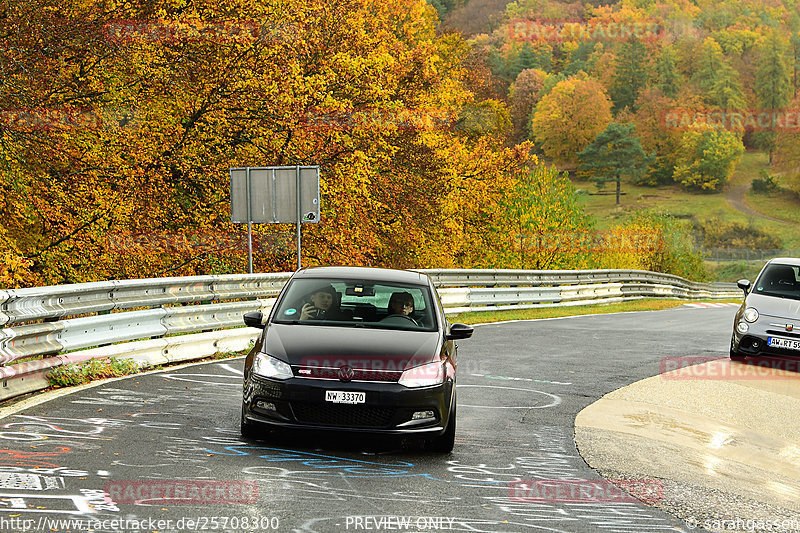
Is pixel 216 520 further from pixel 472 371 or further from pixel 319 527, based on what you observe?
pixel 472 371

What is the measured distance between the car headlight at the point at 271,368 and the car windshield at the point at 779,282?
400 inches

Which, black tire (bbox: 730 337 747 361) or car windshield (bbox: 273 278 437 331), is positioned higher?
car windshield (bbox: 273 278 437 331)

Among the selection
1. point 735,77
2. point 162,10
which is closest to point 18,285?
point 162,10

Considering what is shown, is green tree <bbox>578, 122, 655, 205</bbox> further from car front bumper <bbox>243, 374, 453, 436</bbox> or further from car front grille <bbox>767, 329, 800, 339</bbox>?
car front bumper <bbox>243, 374, 453, 436</bbox>

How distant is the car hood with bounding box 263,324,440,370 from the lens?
718cm

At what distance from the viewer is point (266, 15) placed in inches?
988

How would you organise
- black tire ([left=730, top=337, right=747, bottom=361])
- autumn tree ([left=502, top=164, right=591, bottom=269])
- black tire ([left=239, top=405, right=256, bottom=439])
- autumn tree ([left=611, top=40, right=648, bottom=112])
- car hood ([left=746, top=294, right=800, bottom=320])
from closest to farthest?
black tire ([left=239, top=405, right=256, bottom=439]) → car hood ([left=746, top=294, right=800, bottom=320]) → black tire ([left=730, top=337, right=747, bottom=361]) → autumn tree ([left=502, top=164, right=591, bottom=269]) → autumn tree ([left=611, top=40, right=648, bottom=112])

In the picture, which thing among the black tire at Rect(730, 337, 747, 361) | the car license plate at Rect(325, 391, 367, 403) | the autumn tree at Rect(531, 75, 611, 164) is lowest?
the black tire at Rect(730, 337, 747, 361)

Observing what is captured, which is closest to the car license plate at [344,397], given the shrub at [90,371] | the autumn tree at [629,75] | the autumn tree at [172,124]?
the shrub at [90,371]

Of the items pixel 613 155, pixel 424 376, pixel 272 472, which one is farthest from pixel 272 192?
pixel 613 155

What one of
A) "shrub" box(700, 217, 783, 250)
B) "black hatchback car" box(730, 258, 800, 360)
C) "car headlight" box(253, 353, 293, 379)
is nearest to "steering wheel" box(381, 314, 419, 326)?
"car headlight" box(253, 353, 293, 379)

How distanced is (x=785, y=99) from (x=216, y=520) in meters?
182

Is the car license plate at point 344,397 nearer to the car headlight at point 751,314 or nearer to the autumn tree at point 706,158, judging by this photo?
the car headlight at point 751,314

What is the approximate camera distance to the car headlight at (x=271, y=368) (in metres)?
7.11
